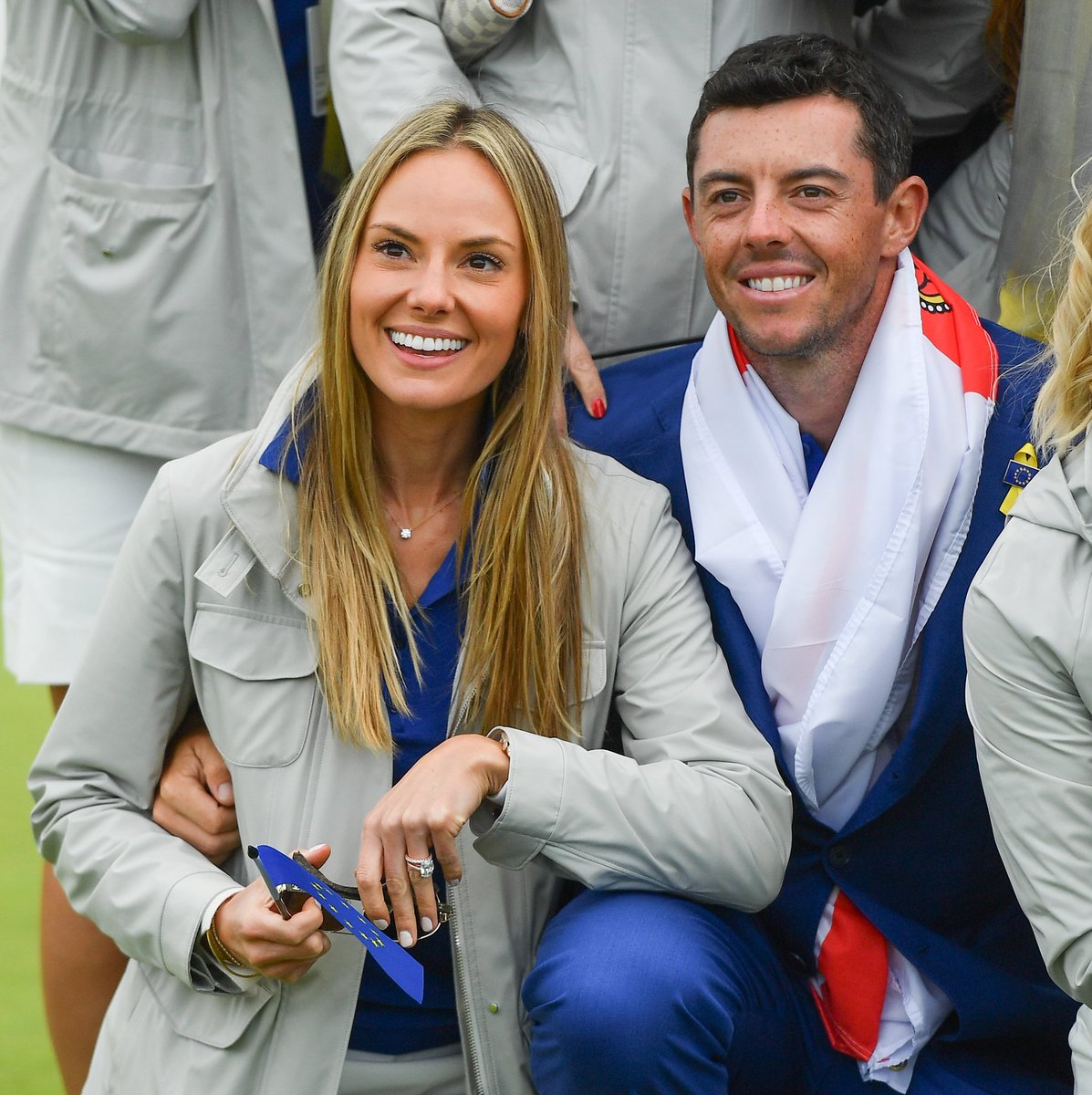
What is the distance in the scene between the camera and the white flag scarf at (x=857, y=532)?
2199 millimetres

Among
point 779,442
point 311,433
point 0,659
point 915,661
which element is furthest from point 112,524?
point 0,659

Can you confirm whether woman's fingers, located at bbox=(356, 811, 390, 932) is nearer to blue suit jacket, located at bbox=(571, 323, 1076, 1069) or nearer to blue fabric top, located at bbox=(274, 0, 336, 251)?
blue suit jacket, located at bbox=(571, 323, 1076, 1069)

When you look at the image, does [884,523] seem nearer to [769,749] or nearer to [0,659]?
[769,749]

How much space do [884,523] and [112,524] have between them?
3.96ft

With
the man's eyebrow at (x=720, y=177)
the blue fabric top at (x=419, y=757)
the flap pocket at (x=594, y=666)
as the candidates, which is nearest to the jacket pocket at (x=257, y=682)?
the blue fabric top at (x=419, y=757)

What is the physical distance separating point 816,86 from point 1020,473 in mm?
620

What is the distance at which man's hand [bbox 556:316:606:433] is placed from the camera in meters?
2.50

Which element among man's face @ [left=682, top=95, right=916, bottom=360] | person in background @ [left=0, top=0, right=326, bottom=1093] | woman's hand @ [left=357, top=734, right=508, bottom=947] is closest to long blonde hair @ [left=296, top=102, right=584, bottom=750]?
woman's hand @ [left=357, top=734, right=508, bottom=947]

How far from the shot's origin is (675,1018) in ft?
6.36

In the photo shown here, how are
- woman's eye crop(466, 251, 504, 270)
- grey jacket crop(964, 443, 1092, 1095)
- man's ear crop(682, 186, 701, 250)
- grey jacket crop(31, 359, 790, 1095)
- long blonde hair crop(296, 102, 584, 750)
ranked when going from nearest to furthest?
1. grey jacket crop(964, 443, 1092, 1095)
2. grey jacket crop(31, 359, 790, 1095)
3. long blonde hair crop(296, 102, 584, 750)
4. woman's eye crop(466, 251, 504, 270)
5. man's ear crop(682, 186, 701, 250)

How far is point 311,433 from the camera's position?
7.29ft

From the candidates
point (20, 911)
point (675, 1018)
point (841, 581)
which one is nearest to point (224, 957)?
point (675, 1018)

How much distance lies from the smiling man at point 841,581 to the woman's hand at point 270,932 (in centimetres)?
28

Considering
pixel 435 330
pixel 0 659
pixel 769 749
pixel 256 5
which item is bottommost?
pixel 0 659
